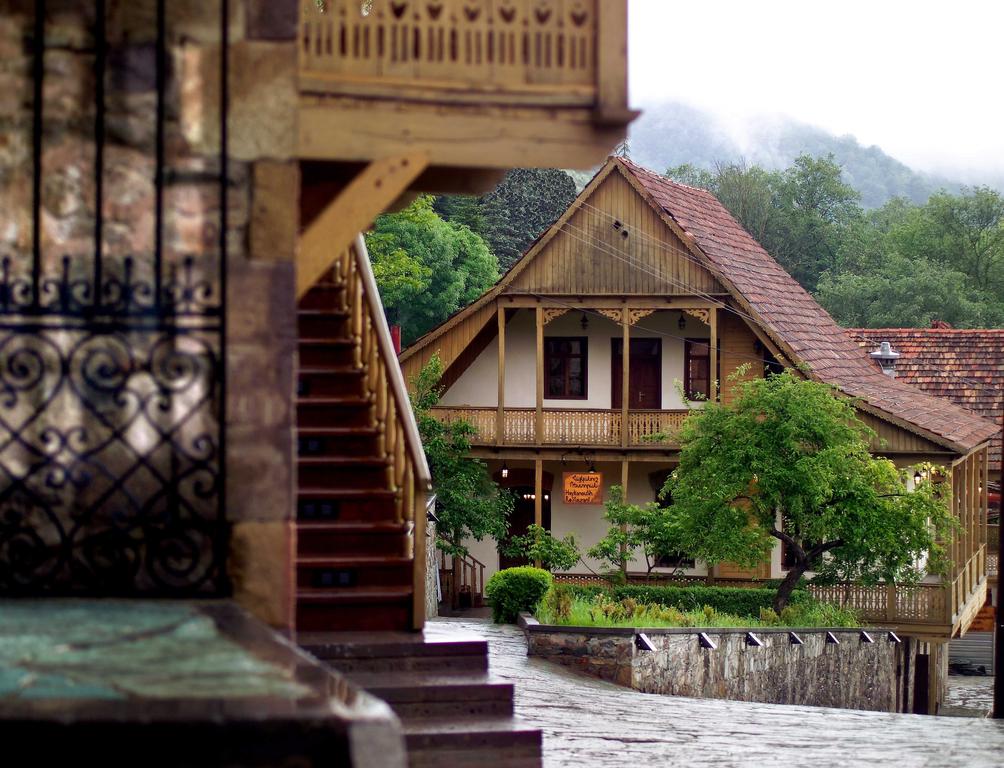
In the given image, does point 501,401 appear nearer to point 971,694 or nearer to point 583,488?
point 583,488

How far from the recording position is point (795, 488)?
70.8 ft

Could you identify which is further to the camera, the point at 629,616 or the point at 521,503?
the point at 521,503

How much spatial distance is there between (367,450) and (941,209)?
60.9m

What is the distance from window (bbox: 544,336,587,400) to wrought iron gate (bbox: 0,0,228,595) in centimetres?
2550

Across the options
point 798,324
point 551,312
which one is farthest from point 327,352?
point 798,324

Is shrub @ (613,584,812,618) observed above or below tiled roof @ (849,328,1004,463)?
below

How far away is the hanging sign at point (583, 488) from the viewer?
29.9 m

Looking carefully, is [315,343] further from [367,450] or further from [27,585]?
[27,585]

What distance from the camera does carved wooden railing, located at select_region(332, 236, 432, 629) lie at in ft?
30.8

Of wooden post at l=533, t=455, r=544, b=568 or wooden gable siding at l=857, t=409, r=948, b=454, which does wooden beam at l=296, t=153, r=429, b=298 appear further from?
wooden post at l=533, t=455, r=544, b=568

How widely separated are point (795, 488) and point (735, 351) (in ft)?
28.0

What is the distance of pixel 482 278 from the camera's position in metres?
49.2

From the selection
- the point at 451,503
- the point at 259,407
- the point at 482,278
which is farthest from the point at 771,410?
the point at 482,278

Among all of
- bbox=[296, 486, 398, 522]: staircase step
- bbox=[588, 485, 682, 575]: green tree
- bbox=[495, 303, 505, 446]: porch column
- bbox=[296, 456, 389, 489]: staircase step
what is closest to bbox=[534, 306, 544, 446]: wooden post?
bbox=[495, 303, 505, 446]: porch column
